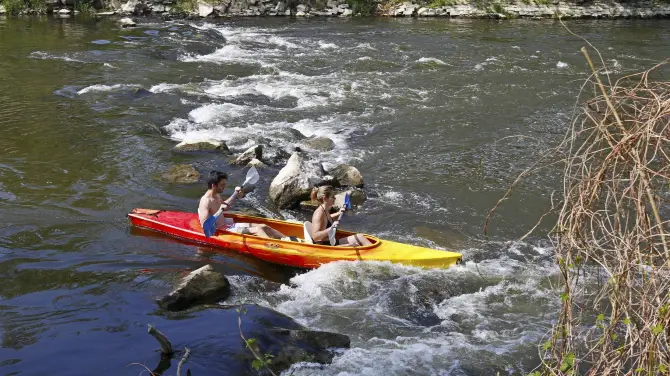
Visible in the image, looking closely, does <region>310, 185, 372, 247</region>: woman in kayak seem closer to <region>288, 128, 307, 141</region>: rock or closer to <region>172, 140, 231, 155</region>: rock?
<region>172, 140, 231, 155</region>: rock

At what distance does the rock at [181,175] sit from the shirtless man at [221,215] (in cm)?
194

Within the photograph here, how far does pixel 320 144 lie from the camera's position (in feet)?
36.1

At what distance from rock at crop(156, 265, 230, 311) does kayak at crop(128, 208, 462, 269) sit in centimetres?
96

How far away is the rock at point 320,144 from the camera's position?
1096 centimetres

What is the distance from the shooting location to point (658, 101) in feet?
9.20

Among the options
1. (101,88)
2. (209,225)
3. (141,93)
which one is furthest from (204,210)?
(101,88)

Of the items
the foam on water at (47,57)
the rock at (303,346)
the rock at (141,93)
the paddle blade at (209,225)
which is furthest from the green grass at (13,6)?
the rock at (303,346)

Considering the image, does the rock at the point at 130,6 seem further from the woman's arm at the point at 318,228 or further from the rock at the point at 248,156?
the woman's arm at the point at 318,228

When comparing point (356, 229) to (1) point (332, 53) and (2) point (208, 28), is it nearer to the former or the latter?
(1) point (332, 53)

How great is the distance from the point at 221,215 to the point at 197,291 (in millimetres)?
1602

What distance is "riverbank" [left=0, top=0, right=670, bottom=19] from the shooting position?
25266 millimetres

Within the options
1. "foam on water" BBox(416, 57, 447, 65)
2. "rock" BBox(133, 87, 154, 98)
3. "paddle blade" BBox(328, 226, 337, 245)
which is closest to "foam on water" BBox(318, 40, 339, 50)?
"foam on water" BBox(416, 57, 447, 65)

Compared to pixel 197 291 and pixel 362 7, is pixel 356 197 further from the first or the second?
pixel 362 7

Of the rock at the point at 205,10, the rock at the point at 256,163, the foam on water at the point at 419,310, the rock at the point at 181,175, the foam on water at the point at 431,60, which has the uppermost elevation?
the rock at the point at 205,10
